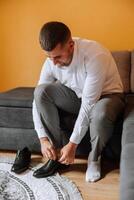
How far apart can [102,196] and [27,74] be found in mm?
1656

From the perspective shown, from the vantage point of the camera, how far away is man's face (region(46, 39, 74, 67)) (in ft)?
5.19

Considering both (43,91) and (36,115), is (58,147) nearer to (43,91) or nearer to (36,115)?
(36,115)

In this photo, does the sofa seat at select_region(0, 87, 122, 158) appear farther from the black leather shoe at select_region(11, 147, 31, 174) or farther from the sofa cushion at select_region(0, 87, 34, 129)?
the black leather shoe at select_region(11, 147, 31, 174)

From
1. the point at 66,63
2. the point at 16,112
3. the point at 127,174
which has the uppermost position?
the point at 66,63

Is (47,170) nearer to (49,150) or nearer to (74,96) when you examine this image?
(49,150)

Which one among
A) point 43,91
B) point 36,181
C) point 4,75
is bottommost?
point 36,181

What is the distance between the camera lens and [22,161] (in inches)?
74.3

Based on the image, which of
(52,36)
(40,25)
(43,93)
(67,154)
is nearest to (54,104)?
(43,93)

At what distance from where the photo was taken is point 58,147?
6.12 ft

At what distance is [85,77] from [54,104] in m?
0.25

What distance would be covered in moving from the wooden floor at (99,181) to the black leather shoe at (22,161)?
0.38ft

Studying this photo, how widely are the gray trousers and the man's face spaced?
21cm

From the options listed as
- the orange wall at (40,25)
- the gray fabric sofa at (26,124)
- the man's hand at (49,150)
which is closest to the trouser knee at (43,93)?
the gray fabric sofa at (26,124)

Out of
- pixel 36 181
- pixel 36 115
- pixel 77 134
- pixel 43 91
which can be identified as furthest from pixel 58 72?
pixel 36 181
